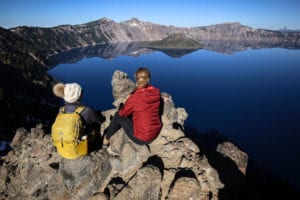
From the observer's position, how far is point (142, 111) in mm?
9664

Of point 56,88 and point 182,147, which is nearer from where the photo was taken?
point 56,88

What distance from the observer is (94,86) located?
17838 cm

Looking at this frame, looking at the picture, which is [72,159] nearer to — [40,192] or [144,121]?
[40,192]

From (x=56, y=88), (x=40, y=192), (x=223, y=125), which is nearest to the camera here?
(x=56, y=88)

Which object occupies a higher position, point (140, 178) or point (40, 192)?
point (140, 178)

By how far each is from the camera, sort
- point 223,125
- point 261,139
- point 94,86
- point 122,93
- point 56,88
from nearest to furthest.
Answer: point 56,88 → point 122,93 → point 261,139 → point 223,125 → point 94,86

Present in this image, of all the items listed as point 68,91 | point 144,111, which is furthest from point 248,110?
point 68,91

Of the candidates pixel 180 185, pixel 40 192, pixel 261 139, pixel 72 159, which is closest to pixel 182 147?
pixel 180 185

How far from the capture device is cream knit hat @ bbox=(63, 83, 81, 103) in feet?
30.2

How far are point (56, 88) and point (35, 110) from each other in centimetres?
9008

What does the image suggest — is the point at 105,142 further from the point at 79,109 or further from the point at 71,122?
the point at 71,122

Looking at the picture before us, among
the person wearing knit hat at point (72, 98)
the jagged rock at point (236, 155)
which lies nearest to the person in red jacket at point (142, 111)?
the person wearing knit hat at point (72, 98)

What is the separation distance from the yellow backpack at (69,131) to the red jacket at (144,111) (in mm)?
1774

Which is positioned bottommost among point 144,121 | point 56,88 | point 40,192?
point 40,192
